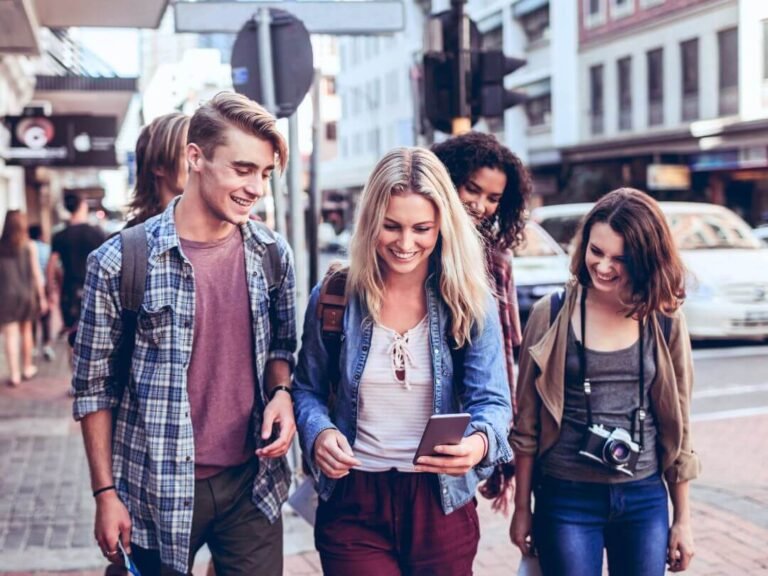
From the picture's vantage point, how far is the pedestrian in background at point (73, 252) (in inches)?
395

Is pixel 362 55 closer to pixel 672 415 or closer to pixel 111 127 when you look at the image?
pixel 111 127

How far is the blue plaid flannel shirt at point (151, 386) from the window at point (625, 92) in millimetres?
31570

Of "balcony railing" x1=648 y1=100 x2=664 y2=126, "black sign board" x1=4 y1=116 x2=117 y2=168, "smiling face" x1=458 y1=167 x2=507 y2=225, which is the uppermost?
"balcony railing" x1=648 y1=100 x2=664 y2=126

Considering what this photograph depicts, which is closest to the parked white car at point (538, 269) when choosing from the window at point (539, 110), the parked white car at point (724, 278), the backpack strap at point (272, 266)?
the parked white car at point (724, 278)

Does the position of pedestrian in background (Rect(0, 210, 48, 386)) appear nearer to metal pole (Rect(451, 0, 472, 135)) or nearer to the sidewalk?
the sidewalk

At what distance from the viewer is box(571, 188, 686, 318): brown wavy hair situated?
300 cm

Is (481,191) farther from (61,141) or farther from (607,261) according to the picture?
(61,141)

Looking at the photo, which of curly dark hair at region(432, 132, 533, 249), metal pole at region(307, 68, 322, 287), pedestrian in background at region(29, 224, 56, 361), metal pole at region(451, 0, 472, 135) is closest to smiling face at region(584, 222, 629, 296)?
curly dark hair at region(432, 132, 533, 249)

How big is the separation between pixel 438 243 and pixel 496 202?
35.3 inches

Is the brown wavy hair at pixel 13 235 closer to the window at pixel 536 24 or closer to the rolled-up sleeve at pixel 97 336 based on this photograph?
the rolled-up sleeve at pixel 97 336

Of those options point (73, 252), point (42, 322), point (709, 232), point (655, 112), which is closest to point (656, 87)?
point (655, 112)

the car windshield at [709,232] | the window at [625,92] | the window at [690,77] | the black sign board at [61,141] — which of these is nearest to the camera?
the car windshield at [709,232]

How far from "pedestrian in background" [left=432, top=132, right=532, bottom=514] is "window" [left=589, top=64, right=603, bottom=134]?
105 feet

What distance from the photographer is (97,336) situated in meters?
2.72
